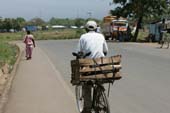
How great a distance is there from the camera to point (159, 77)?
16.1 metres

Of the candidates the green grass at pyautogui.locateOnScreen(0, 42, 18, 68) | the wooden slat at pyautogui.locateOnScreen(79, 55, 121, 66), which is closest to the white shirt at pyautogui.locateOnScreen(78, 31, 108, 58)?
the wooden slat at pyautogui.locateOnScreen(79, 55, 121, 66)

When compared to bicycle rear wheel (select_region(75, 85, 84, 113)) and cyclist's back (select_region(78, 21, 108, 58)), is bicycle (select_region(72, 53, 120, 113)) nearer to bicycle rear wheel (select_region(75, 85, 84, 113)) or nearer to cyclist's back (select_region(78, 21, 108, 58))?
cyclist's back (select_region(78, 21, 108, 58))

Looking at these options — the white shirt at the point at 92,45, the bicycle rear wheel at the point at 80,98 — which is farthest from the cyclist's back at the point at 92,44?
the bicycle rear wheel at the point at 80,98

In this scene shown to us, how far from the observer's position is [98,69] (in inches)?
321

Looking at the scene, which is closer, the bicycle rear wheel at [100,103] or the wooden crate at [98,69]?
the bicycle rear wheel at [100,103]

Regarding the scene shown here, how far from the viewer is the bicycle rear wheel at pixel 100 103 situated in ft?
26.3

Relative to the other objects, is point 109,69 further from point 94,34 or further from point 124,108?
point 124,108

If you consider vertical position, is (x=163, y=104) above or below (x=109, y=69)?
below

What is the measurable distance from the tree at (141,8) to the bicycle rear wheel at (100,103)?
49393 millimetres

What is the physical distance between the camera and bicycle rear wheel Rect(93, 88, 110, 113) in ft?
26.3

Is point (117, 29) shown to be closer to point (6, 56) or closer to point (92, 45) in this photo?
point (6, 56)

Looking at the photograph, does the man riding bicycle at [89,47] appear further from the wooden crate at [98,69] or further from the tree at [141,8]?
the tree at [141,8]

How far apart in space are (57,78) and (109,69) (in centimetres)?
886

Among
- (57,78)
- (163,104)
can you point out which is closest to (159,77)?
(57,78)
